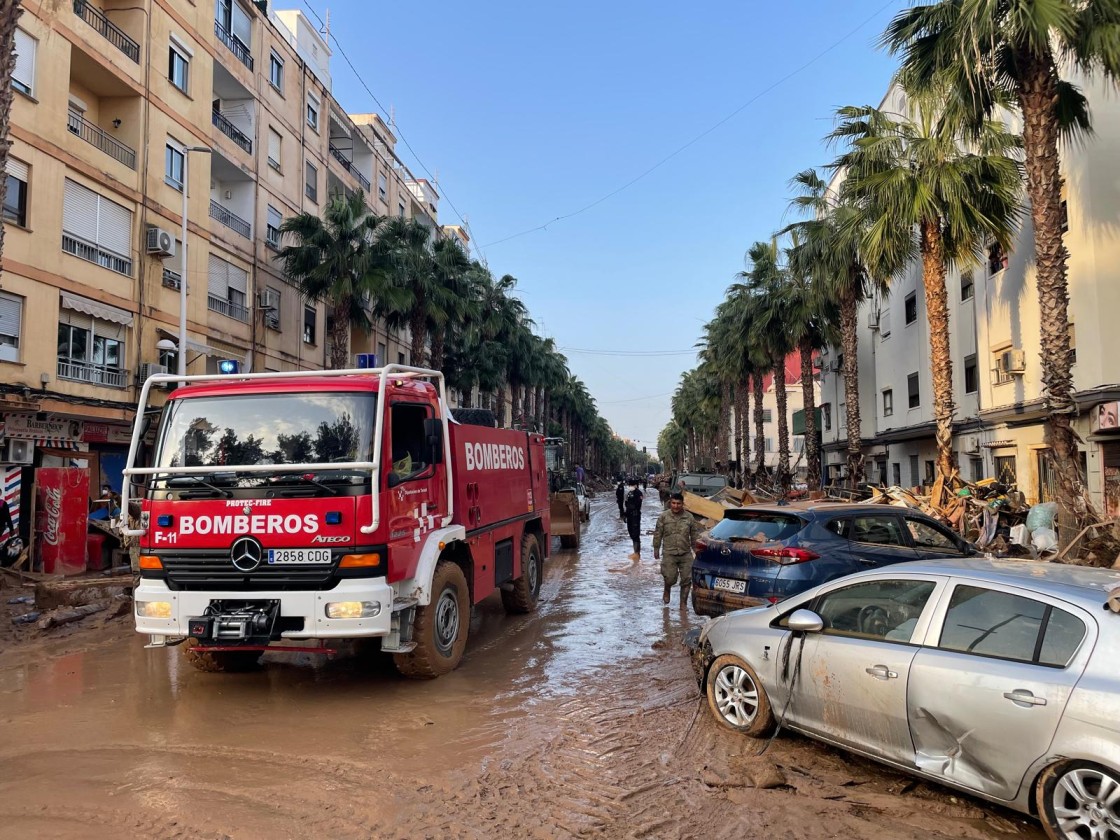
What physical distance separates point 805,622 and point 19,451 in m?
17.7

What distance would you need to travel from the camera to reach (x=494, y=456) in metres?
9.19

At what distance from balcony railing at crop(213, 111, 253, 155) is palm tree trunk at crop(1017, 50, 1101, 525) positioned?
23.3 meters

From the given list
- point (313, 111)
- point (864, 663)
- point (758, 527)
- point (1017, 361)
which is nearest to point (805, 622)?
point (864, 663)

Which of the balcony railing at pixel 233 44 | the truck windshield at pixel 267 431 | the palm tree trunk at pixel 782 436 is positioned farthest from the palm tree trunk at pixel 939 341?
the balcony railing at pixel 233 44

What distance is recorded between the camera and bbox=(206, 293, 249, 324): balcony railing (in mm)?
23953

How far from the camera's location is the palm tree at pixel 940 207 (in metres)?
16.0

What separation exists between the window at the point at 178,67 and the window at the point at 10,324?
921cm

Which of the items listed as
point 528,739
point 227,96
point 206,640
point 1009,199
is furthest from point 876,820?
point 227,96

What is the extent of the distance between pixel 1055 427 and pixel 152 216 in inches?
862

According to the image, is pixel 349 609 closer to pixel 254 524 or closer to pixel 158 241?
pixel 254 524

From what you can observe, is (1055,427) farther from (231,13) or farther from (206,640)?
(231,13)

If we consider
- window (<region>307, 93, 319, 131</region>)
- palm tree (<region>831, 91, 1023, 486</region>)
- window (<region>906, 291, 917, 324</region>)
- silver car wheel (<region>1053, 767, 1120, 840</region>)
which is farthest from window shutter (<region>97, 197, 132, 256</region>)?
window (<region>906, 291, 917, 324</region>)

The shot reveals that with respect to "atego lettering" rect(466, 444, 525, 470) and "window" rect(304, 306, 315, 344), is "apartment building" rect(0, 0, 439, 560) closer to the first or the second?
"window" rect(304, 306, 315, 344)

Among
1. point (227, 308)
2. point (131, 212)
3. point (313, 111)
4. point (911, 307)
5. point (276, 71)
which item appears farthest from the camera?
point (313, 111)
